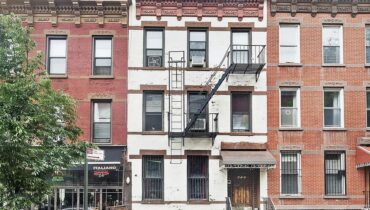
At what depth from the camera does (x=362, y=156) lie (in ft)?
81.6

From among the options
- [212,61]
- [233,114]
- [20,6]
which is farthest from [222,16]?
[20,6]

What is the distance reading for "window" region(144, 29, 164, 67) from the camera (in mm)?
25766

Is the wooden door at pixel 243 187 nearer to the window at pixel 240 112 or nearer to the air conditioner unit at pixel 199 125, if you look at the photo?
the window at pixel 240 112

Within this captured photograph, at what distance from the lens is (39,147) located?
14.8 meters

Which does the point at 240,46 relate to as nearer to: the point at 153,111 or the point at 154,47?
the point at 154,47

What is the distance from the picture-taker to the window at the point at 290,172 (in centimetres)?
2544

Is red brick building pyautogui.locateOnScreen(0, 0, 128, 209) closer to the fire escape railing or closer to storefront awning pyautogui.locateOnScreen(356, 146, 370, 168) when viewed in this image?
the fire escape railing

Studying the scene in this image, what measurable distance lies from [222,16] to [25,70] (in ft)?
41.2

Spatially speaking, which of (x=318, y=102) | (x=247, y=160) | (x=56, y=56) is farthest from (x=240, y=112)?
(x=56, y=56)

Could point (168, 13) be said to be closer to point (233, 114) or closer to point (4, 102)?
point (233, 114)

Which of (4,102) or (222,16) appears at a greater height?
(222,16)

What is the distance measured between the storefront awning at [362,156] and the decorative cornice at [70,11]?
40.6ft

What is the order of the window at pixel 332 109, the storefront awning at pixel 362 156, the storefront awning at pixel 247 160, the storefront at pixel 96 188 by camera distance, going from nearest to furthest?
1. the storefront awning at pixel 247 160
2. the storefront awning at pixel 362 156
3. the storefront at pixel 96 188
4. the window at pixel 332 109

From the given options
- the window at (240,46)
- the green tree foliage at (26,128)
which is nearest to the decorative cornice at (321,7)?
the window at (240,46)
